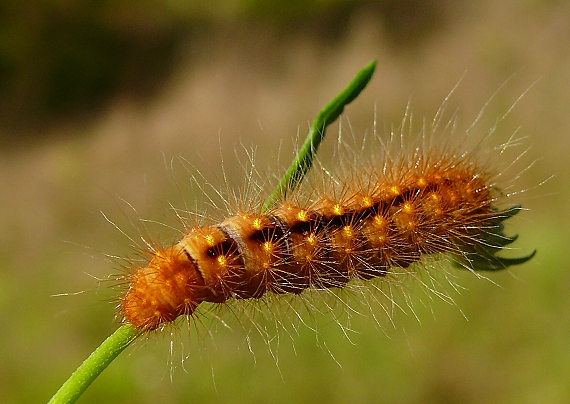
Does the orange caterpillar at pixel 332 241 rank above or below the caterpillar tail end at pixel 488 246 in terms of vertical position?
above

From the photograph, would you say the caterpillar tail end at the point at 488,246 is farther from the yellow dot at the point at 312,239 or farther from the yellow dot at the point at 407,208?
the yellow dot at the point at 312,239

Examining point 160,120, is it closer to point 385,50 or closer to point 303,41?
point 303,41

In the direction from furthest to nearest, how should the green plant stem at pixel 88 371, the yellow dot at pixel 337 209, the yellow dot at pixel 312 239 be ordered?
1. the yellow dot at pixel 337 209
2. the yellow dot at pixel 312 239
3. the green plant stem at pixel 88 371

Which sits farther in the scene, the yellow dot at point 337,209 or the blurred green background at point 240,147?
the blurred green background at point 240,147

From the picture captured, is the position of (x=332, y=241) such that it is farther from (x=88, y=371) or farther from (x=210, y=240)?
(x=88, y=371)

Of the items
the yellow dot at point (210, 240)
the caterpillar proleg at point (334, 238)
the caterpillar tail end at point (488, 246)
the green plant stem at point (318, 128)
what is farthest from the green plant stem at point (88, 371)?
the caterpillar tail end at point (488, 246)

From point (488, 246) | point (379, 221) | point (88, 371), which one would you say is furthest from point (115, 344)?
point (488, 246)
